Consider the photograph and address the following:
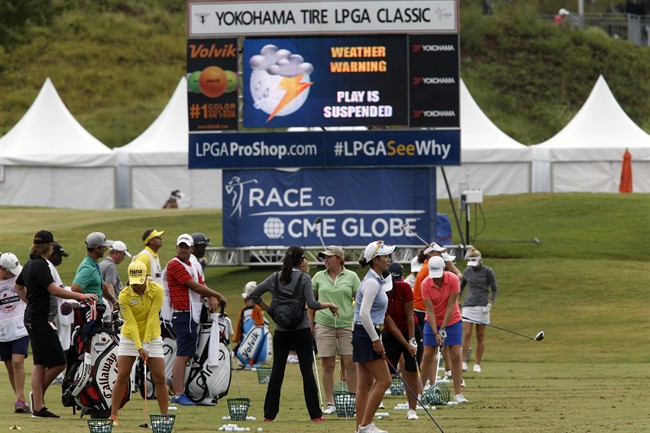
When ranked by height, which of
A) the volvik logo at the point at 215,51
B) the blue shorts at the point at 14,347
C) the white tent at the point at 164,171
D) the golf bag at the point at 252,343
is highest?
the volvik logo at the point at 215,51

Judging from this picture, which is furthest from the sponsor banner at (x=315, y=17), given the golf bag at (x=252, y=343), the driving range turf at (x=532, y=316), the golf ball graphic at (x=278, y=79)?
the golf bag at (x=252, y=343)

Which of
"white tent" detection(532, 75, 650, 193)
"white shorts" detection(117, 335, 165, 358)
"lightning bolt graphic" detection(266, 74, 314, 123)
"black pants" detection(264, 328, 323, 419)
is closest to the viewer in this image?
"white shorts" detection(117, 335, 165, 358)

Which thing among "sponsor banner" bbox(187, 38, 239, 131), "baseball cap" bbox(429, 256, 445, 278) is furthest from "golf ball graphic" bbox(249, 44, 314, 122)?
"baseball cap" bbox(429, 256, 445, 278)

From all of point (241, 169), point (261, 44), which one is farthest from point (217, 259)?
point (261, 44)

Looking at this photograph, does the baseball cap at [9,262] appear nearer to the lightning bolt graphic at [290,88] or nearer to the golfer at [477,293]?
the golfer at [477,293]

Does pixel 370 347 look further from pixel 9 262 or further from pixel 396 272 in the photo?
pixel 9 262

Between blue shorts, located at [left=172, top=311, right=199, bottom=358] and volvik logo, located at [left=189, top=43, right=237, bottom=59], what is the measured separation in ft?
49.0

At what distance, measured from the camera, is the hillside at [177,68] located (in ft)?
222

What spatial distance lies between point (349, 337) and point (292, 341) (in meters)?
1.04

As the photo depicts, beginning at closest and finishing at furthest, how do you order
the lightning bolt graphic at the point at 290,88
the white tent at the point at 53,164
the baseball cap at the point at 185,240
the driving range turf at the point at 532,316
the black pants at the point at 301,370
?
the driving range turf at the point at 532,316 < the black pants at the point at 301,370 < the baseball cap at the point at 185,240 < the lightning bolt graphic at the point at 290,88 < the white tent at the point at 53,164

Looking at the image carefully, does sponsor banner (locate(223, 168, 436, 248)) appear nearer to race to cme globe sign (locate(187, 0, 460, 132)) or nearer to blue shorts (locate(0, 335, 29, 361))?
race to cme globe sign (locate(187, 0, 460, 132))

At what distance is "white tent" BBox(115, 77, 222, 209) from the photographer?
47938 mm

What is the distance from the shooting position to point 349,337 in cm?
1617

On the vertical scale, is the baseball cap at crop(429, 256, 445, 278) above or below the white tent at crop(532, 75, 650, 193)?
below
